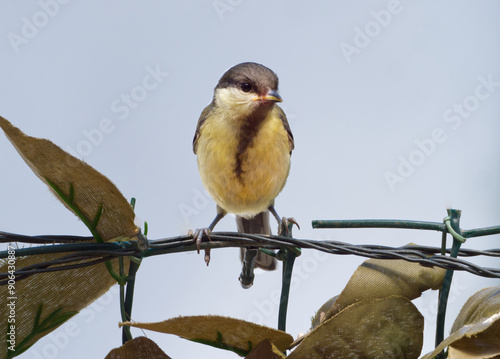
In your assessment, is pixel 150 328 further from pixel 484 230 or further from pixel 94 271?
pixel 484 230

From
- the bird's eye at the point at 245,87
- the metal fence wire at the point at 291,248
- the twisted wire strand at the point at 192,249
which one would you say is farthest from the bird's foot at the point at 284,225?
the twisted wire strand at the point at 192,249

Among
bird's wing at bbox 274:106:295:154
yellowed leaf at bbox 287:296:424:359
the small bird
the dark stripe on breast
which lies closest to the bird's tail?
the small bird

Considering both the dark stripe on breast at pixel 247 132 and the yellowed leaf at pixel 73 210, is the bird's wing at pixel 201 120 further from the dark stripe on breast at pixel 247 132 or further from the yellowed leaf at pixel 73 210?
the yellowed leaf at pixel 73 210

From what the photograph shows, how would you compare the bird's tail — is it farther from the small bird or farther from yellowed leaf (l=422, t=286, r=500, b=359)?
yellowed leaf (l=422, t=286, r=500, b=359)

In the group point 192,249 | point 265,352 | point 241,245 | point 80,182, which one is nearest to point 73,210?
point 80,182

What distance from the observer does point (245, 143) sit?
3244mm

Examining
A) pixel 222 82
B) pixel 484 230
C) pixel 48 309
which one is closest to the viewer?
pixel 48 309

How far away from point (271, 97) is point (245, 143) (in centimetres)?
31

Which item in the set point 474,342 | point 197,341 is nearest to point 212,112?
point 197,341

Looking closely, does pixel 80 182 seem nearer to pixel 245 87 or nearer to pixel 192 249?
pixel 192 249

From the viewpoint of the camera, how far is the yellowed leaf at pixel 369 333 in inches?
58.7

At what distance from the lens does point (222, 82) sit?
3.69 metres

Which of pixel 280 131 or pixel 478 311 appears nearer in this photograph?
pixel 478 311

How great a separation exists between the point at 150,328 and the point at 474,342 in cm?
83
